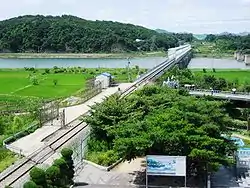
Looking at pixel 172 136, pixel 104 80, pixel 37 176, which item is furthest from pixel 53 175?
pixel 104 80

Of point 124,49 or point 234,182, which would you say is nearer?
point 234,182

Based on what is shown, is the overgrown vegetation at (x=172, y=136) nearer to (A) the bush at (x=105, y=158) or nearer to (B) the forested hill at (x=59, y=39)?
(A) the bush at (x=105, y=158)

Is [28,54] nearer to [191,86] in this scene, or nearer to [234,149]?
[191,86]

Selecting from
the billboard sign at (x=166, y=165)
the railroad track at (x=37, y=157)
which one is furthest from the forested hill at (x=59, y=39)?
the billboard sign at (x=166, y=165)

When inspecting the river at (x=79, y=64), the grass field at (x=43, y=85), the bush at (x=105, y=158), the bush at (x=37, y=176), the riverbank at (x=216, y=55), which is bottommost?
the river at (x=79, y=64)

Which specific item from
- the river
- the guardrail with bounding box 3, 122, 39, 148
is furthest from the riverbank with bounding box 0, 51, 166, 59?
the guardrail with bounding box 3, 122, 39, 148

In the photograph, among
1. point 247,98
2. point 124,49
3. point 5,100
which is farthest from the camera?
point 124,49

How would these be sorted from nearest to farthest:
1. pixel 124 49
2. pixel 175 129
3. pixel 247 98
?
1. pixel 175 129
2. pixel 247 98
3. pixel 124 49

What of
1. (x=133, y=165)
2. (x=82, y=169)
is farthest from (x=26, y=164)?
(x=133, y=165)
